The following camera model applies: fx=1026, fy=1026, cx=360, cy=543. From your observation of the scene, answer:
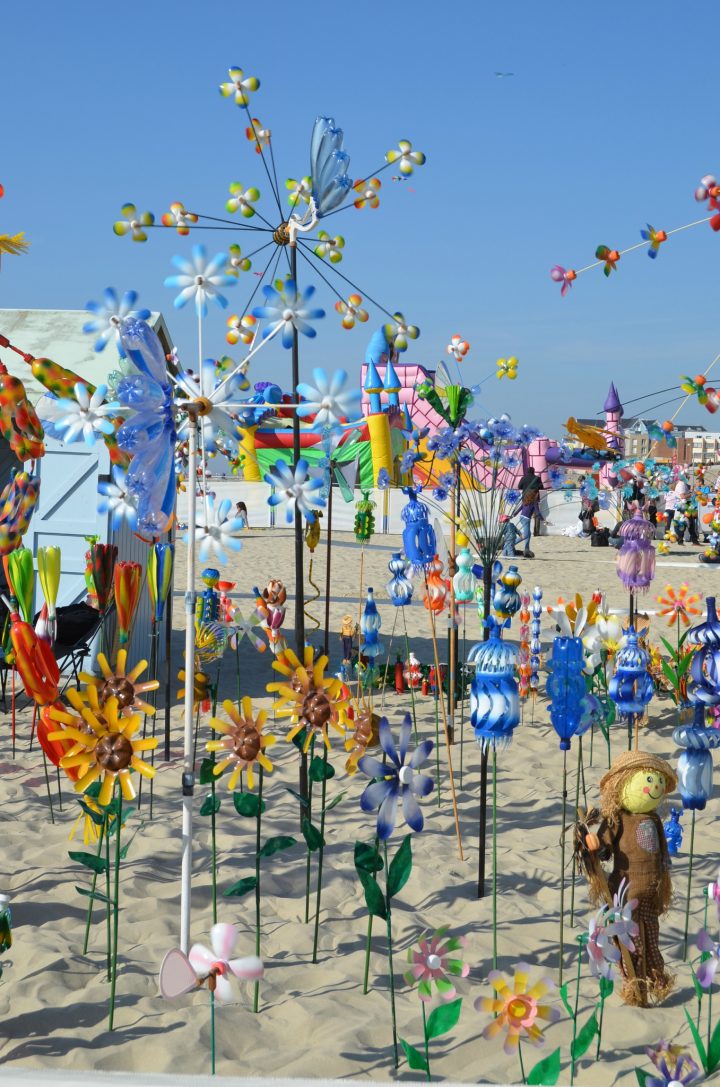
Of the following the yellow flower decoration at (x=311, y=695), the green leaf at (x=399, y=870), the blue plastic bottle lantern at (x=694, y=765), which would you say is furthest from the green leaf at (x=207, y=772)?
the blue plastic bottle lantern at (x=694, y=765)

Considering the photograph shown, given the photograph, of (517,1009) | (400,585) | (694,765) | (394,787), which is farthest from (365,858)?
(400,585)

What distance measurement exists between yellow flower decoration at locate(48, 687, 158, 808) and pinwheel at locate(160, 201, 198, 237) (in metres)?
1.42

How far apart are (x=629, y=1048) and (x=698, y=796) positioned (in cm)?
85

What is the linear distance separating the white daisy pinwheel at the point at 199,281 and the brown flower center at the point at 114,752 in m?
1.12

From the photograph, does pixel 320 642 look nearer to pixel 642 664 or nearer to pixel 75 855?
pixel 642 664

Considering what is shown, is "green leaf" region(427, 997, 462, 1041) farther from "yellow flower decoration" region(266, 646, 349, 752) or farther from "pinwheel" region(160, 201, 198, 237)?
"pinwheel" region(160, 201, 198, 237)

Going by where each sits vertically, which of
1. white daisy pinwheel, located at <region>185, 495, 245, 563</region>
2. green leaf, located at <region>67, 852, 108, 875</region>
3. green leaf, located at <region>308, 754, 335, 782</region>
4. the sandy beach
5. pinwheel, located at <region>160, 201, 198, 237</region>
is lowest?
the sandy beach

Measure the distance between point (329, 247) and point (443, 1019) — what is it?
2.42 m

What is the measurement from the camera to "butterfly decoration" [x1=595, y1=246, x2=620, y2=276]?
102 inches

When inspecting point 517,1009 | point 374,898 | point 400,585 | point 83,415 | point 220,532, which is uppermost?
point 83,415

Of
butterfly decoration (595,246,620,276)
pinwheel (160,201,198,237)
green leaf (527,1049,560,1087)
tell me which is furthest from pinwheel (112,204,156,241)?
green leaf (527,1049,560,1087)

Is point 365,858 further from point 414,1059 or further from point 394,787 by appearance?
point 414,1059

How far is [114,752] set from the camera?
258cm

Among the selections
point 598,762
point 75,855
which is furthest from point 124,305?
point 598,762
